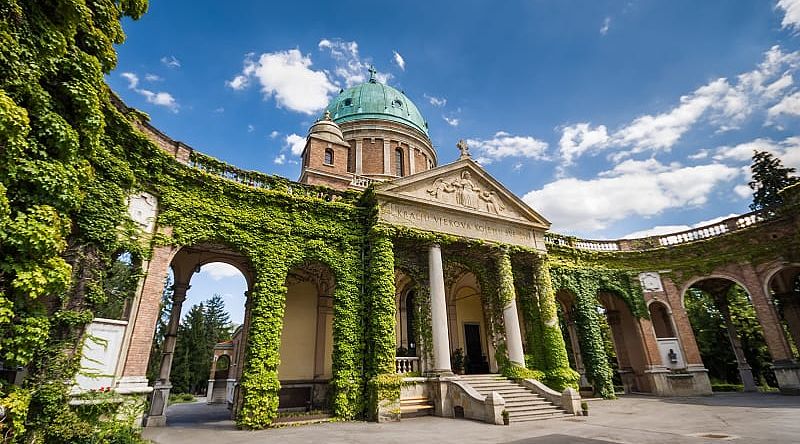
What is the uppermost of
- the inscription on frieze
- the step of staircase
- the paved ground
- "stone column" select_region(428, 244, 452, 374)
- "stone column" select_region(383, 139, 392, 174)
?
"stone column" select_region(383, 139, 392, 174)

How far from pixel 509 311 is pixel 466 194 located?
19.2 ft

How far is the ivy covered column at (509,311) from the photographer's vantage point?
52.9 feet

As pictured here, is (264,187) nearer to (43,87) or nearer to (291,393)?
(43,87)

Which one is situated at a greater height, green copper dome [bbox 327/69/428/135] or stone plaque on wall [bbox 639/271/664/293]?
green copper dome [bbox 327/69/428/135]

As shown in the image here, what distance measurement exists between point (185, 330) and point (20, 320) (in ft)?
130

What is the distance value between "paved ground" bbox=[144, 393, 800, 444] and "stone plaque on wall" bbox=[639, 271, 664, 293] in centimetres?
967

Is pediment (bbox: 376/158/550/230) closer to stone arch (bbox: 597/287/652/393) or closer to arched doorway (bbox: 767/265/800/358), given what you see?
Result: stone arch (bbox: 597/287/652/393)

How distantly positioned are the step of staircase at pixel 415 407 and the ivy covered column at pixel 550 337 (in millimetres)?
6149

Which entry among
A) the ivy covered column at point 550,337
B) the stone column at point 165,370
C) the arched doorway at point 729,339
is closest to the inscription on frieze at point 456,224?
the ivy covered column at point 550,337

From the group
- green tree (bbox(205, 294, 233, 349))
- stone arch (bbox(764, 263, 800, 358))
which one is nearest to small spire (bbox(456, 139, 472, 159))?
stone arch (bbox(764, 263, 800, 358))

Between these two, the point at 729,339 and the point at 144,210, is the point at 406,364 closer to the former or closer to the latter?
the point at 144,210

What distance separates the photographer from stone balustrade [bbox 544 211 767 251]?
67.4 ft

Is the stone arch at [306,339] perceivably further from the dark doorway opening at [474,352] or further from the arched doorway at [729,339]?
the arched doorway at [729,339]

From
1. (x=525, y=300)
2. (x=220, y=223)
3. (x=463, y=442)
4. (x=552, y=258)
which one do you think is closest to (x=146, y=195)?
(x=220, y=223)
